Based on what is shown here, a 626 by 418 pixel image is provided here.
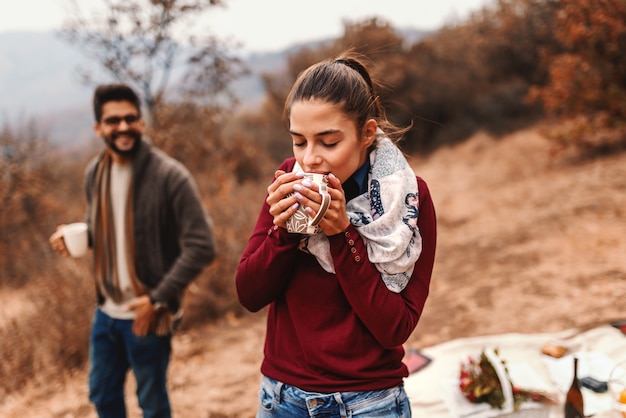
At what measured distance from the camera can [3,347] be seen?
14.7 feet

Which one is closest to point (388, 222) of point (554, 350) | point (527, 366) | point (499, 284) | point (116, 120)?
point (116, 120)

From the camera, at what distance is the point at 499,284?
18.1ft

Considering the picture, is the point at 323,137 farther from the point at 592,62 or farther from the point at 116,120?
the point at 592,62

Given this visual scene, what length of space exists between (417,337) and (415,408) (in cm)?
175

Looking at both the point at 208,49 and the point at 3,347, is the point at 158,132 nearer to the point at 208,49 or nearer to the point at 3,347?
the point at 208,49

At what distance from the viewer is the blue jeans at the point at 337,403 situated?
1.40 meters

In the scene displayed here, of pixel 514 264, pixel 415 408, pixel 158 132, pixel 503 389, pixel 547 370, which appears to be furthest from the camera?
pixel 158 132

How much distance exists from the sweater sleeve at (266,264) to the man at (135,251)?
1.18 metres

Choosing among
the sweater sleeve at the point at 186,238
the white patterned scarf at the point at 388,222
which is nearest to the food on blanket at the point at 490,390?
the sweater sleeve at the point at 186,238

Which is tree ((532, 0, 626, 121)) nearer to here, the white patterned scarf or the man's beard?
Answer: the man's beard

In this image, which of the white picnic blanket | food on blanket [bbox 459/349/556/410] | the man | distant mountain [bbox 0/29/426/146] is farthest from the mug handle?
distant mountain [bbox 0/29/426/146]

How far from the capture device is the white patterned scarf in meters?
1.32

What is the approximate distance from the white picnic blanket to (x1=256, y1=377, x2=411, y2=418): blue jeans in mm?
1659

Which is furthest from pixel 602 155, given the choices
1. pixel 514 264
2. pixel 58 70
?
pixel 58 70
